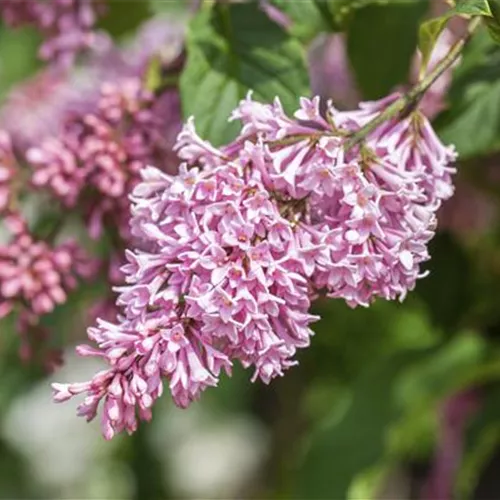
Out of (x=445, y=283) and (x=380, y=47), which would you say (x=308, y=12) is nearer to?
(x=380, y=47)

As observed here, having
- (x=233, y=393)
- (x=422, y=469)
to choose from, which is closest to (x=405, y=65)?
(x=422, y=469)

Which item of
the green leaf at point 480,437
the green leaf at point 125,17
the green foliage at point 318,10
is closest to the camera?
the green foliage at point 318,10

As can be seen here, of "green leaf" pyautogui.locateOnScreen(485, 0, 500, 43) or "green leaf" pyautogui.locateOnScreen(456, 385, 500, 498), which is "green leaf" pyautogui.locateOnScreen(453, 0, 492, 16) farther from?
"green leaf" pyautogui.locateOnScreen(456, 385, 500, 498)

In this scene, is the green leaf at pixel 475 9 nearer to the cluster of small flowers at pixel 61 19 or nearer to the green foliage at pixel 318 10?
the green foliage at pixel 318 10

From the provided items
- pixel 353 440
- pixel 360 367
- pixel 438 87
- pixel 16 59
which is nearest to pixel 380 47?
pixel 438 87

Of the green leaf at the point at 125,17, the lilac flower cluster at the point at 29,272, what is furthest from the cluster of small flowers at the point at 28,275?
the green leaf at the point at 125,17

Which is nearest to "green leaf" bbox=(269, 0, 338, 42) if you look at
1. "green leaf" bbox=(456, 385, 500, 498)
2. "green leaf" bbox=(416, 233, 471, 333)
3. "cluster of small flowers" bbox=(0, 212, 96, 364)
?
"cluster of small flowers" bbox=(0, 212, 96, 364)
